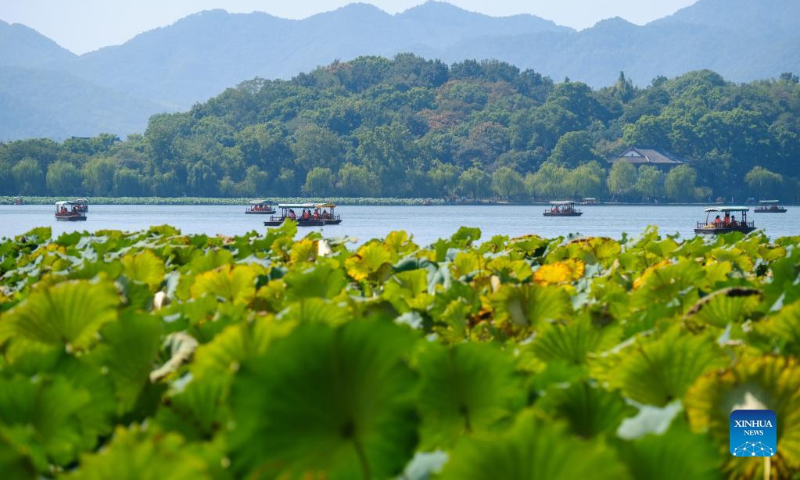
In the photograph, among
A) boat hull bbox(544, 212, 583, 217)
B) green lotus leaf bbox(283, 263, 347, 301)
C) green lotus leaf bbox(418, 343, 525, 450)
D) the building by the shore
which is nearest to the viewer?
green lotus leaf bbox(418, 343, 525, 450)

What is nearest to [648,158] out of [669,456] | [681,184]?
[681,184]

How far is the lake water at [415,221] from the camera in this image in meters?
46.7

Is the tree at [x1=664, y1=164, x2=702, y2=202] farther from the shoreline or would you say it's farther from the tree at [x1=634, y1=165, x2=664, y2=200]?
the shoreline

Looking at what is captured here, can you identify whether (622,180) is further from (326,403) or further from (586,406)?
(326,403)

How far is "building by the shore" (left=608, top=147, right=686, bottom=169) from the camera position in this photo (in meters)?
104

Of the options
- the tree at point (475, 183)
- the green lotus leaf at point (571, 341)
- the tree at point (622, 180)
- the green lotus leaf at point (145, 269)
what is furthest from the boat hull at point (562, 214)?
the green lotus leaf at point (571, 341)

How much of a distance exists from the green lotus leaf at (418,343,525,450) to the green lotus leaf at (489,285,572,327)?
110cm

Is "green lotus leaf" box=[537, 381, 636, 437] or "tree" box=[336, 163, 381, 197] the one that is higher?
"green lotus leaf" box=[537, 381, 636, 437]

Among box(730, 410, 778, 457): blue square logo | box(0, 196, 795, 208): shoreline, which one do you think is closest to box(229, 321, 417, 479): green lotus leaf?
box(730, 410, 778, 457): blue square logo

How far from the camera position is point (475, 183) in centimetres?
9306

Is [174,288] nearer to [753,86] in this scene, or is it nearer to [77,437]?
[77,437]

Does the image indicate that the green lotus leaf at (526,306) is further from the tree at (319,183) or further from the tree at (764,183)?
the tree at (764,183)

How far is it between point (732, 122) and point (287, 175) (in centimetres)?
4386

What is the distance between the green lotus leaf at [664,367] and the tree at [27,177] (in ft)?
315
